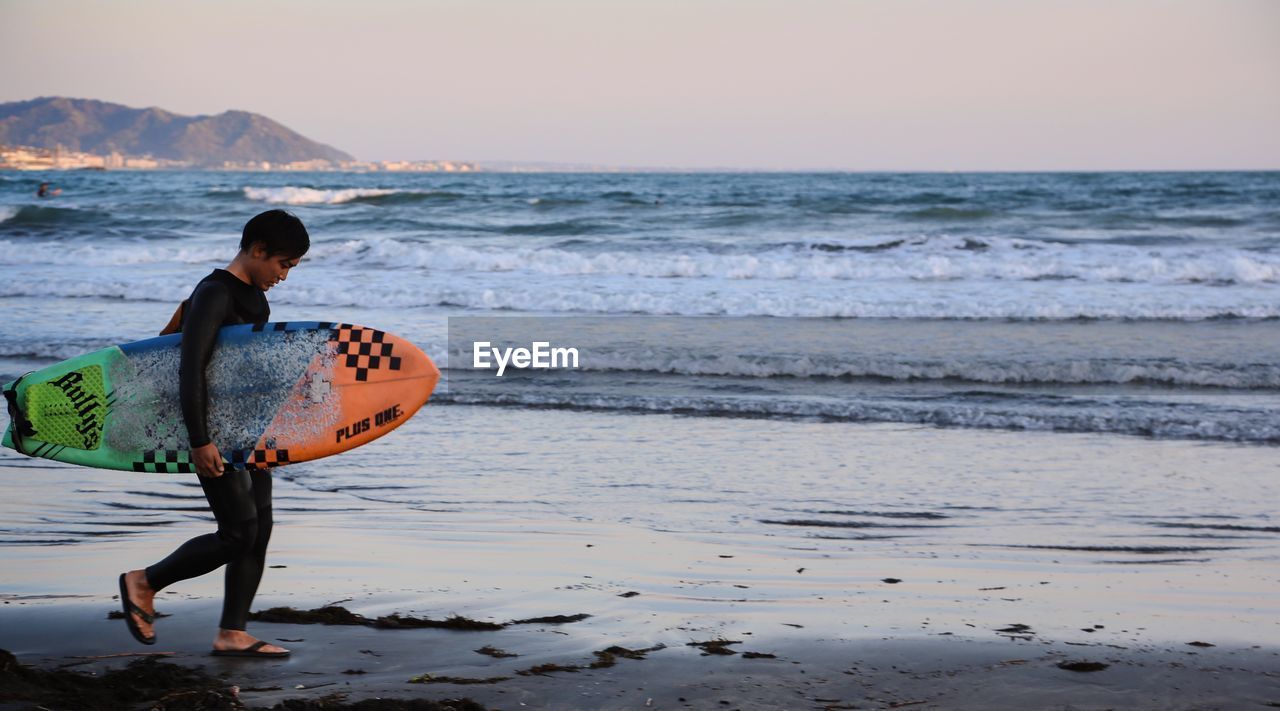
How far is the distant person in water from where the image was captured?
3031 millimetres

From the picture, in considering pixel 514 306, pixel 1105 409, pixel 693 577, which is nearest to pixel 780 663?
pixel 693 577

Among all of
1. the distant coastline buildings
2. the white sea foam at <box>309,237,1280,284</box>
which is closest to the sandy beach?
the white sea foam at <box>309,237,1280,284</box>

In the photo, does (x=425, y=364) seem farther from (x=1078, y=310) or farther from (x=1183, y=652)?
(x=1078, y=310)

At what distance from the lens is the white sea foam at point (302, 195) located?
117 feet

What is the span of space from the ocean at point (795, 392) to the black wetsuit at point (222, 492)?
1519mm

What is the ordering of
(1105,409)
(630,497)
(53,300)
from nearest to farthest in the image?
(630,497), (1105,409), (53,300)

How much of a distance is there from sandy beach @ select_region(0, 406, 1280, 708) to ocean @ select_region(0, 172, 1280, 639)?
5cm

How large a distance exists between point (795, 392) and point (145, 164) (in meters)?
102

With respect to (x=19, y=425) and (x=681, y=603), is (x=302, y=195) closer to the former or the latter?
(x=19, y=425)

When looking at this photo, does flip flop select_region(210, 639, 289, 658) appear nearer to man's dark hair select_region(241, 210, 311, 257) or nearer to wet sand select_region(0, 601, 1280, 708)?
wet sand select_region(0, 601, 1280, 708)

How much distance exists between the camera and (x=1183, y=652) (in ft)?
11.1

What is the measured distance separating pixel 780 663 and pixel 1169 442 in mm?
4825

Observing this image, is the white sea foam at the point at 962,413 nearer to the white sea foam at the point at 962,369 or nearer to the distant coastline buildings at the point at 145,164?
the white sea foam at the point at 962,369

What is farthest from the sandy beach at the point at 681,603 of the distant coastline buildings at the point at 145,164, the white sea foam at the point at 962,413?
the distant coastline buildings at the point at 145,164
